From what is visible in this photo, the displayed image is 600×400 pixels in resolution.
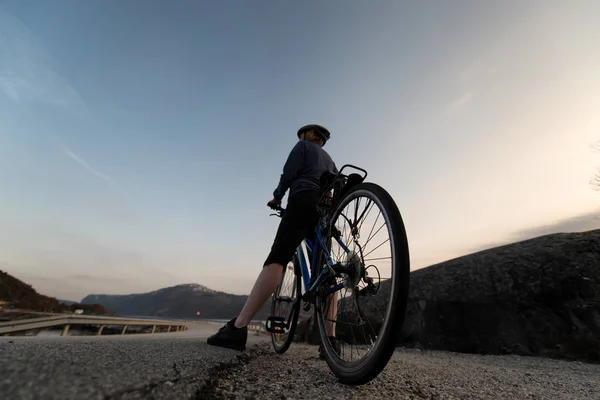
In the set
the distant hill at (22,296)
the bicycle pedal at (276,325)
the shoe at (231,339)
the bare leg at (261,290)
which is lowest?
the shoe at (231,339)

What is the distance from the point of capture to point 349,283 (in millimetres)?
2066

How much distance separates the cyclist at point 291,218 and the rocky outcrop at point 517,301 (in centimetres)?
329

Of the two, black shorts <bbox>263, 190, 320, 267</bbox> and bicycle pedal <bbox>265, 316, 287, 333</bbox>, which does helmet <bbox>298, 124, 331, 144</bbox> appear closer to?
black shorts <bbox>263, 190, 320, 267</bbox>

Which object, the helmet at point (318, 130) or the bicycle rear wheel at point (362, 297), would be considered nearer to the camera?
the bicycle rear wheel at point (362, 297)

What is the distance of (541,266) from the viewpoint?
4.80m

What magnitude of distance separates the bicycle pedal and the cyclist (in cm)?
54

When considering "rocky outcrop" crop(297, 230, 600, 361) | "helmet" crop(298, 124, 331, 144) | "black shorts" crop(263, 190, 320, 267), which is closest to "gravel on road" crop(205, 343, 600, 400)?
"black shorts" crop(263, 190, 320, 267)

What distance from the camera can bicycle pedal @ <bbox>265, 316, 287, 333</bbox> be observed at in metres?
2.88

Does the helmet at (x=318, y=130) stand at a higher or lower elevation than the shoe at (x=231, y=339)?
higher

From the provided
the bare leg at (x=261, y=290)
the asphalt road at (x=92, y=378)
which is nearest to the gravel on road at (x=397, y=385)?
the asphalt road at (x=92, y=378)

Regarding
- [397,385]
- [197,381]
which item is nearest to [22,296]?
[197,381]

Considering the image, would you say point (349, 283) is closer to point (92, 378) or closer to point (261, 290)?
point (261, 290)

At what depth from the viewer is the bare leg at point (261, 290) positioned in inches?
93.5

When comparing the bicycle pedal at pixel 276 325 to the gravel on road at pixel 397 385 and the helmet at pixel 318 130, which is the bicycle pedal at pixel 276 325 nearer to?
the gravel on road at pixel 397 385
